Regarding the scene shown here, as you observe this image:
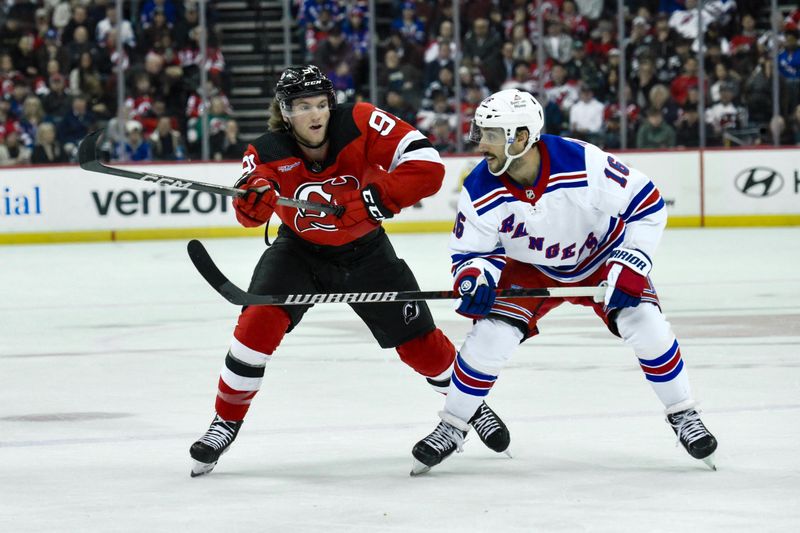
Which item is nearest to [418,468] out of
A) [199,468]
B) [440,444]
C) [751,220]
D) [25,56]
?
[440,444]

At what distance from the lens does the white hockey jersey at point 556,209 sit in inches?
151

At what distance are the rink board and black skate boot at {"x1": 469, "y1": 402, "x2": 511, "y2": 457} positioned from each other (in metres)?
8.92

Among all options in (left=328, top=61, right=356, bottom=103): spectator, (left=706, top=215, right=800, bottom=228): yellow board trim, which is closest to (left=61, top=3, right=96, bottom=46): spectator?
(left=328, top=61, right=356, bottom=103): spectator

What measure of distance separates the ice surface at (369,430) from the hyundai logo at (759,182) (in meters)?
4.95

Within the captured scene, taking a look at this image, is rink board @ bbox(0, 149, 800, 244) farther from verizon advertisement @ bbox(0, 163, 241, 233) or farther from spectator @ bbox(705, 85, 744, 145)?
spectator @ bbox(705, 85, 744, 145)

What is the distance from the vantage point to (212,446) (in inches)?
154

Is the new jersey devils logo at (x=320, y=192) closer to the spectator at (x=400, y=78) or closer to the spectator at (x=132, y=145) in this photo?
→ the spectator at (x=132, y=145)

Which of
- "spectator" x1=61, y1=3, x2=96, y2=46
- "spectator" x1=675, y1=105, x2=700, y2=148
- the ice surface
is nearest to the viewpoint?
the ice surface

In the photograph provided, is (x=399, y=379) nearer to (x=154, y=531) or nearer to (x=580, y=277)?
(x=580, y=277)

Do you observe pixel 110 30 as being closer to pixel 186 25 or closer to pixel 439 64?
pixel 186 25

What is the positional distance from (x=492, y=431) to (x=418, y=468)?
11.6 inches

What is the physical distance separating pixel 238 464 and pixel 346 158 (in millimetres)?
927

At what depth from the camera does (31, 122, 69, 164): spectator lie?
13.0 meters

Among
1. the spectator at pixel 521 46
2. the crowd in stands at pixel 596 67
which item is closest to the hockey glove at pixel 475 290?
the crowd in stands at pixel 596 67
